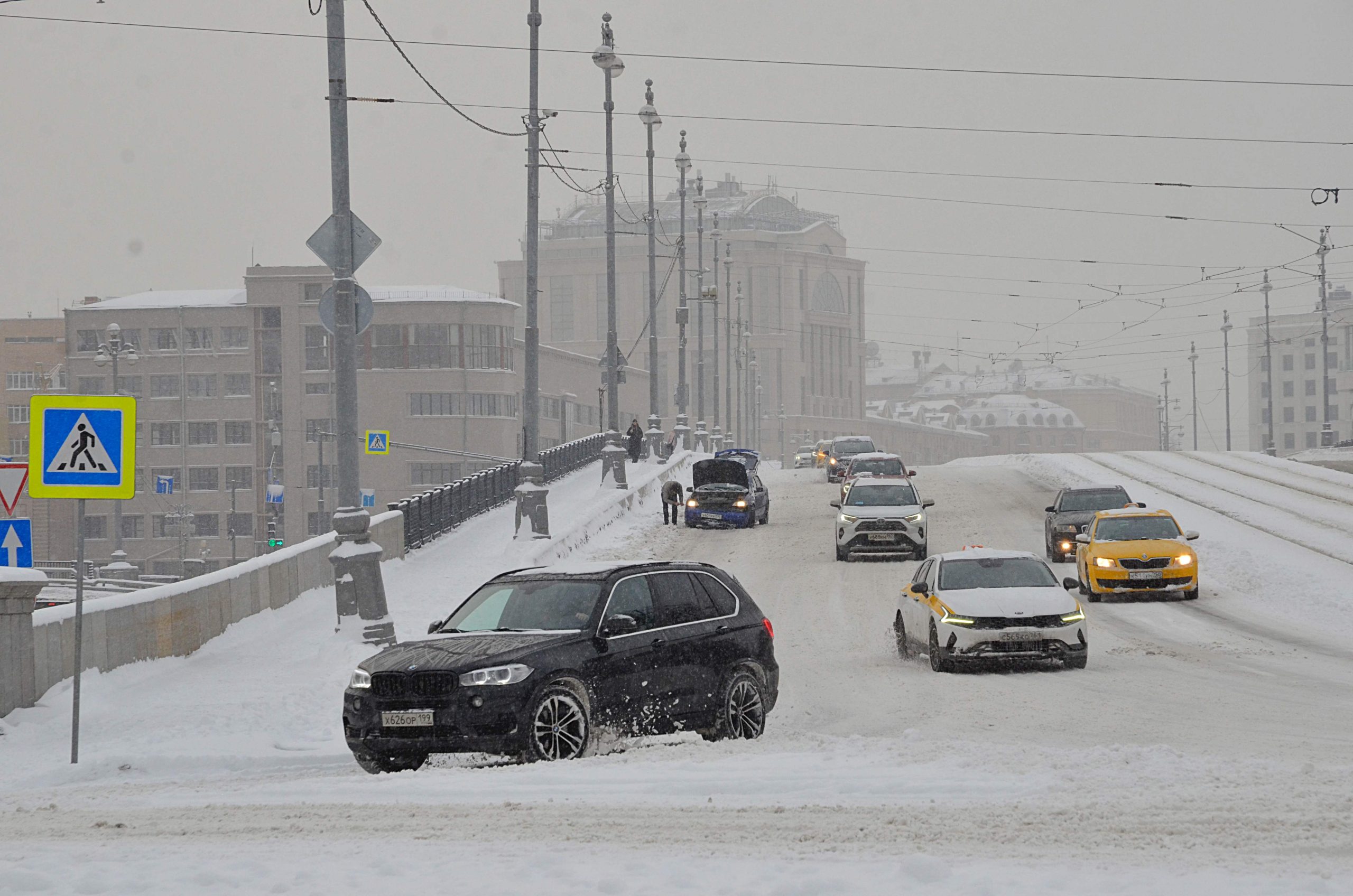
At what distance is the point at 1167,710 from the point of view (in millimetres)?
13156

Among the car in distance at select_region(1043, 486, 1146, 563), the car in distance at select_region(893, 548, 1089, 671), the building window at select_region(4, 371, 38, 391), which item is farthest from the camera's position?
the building window at select_region(4, 371, 38, 391)

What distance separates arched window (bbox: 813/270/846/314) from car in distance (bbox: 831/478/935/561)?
154312 millimetres

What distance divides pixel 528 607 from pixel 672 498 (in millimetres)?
26996

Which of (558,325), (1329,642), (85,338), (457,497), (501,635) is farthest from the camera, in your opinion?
(558,325)

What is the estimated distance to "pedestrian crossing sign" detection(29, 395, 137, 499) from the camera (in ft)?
39.5

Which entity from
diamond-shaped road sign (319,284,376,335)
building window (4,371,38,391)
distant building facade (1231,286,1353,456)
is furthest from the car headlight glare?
distant building facade (1231,286,1353,456)

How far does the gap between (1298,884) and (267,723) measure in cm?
901

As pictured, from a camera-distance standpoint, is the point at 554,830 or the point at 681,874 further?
the point at 554,830

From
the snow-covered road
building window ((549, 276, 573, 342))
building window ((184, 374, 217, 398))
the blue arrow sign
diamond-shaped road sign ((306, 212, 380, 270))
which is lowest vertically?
the snow-covered road

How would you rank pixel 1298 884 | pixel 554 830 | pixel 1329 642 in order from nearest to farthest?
A: pixel 1298 884, pixel 554 830, pixel 1329 642

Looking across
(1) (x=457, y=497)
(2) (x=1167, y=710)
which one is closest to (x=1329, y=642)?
(2) (x=1167, y=710)

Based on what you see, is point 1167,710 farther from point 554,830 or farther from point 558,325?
point 558,325

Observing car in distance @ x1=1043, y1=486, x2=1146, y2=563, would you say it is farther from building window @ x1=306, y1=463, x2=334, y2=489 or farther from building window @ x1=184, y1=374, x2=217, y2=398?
building window @ x1=184, y1=374, x2=217, y2=398

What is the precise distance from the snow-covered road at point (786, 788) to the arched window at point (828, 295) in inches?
6517
